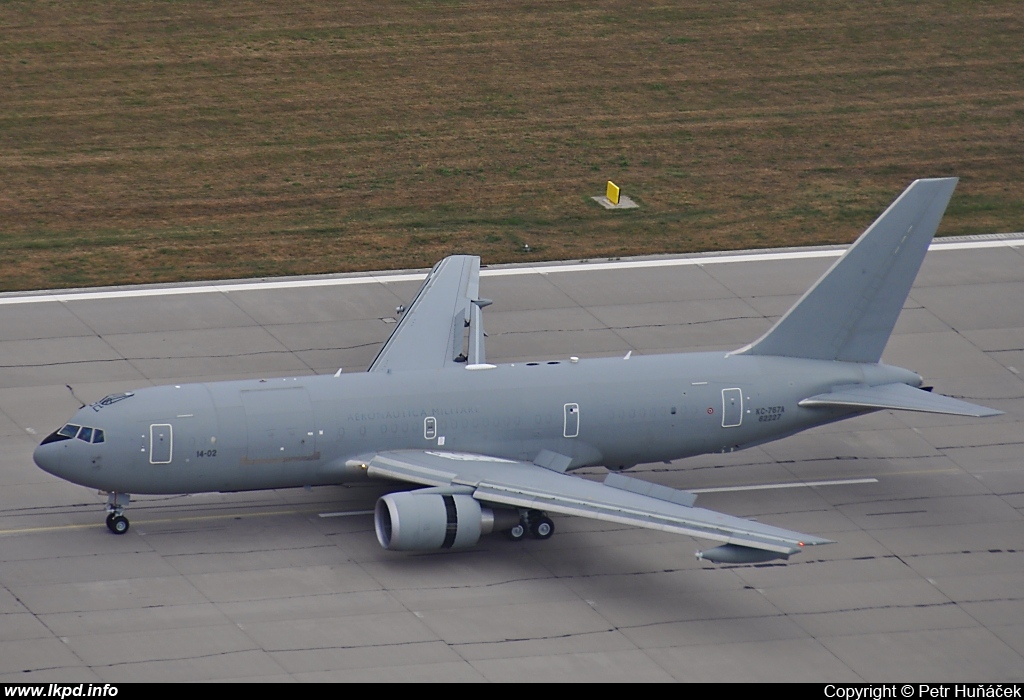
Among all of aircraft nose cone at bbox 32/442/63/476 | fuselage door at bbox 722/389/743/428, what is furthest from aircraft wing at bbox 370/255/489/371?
aircraft nose cone at bbox 32/442/63/476

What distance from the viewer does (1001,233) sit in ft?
205

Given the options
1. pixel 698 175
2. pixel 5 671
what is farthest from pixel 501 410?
pixel 698 175

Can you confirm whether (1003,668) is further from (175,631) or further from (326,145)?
(326,145)

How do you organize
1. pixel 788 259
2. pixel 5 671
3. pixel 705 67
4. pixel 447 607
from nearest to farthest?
pixel 5 671 < pixel 447 607 < pixel 788 259 < pixel 705 67

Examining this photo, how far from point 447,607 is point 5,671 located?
1020cm

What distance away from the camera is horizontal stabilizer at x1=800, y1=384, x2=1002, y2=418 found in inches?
1698

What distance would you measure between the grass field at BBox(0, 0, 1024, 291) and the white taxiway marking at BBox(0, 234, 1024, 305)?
3.32 feet

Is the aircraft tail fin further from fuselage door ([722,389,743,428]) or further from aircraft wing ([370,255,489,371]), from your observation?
aircraft wing ([370,255,489,371])

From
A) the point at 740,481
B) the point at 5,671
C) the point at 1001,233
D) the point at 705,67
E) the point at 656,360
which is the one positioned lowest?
the point at 5,671

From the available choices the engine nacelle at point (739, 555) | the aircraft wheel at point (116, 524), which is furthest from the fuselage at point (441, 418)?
the engine nacelle at point (739, 555)

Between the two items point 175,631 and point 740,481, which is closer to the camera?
point 175,631

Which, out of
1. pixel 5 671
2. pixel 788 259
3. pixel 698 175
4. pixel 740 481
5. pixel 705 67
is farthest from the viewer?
pixel 705 67

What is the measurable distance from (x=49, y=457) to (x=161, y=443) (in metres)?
2.81

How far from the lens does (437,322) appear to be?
48.1m
